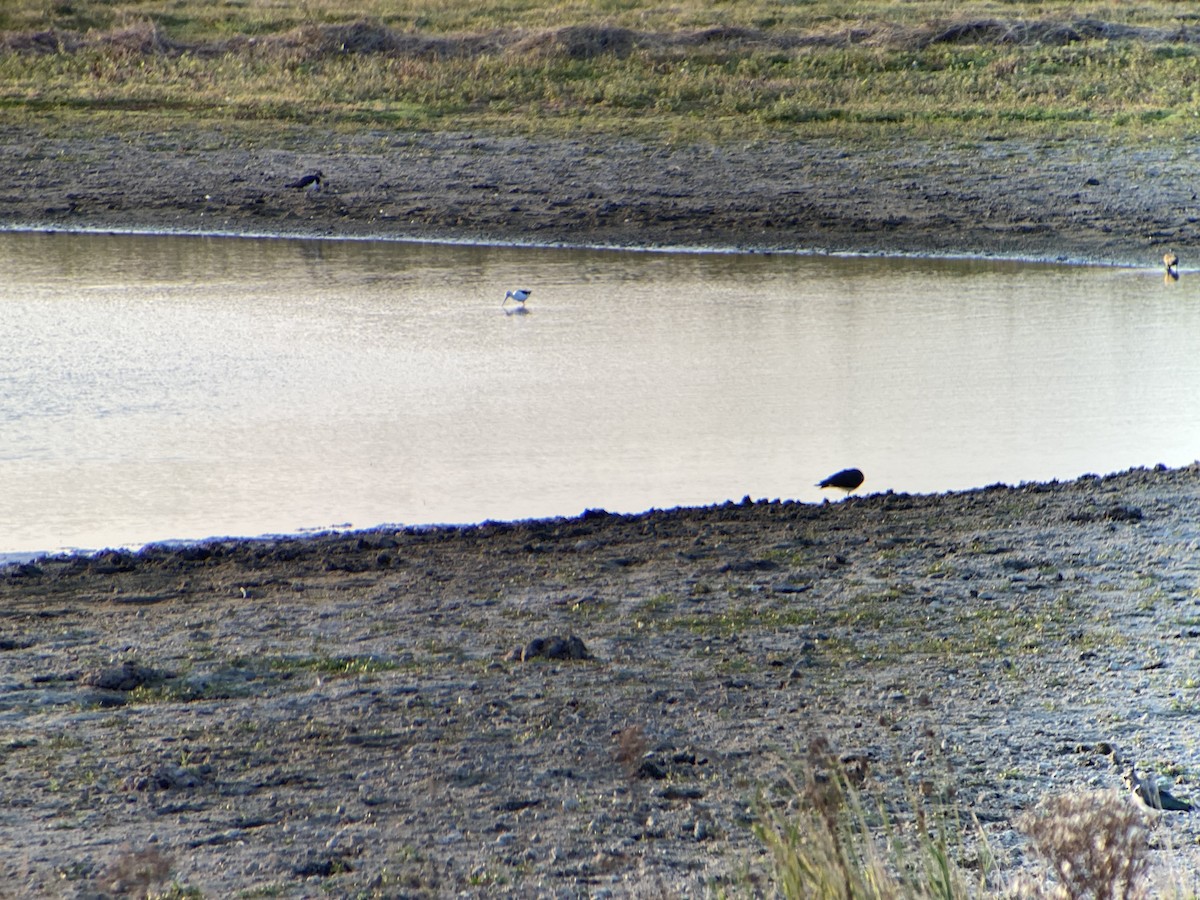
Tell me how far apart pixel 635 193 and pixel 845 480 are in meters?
9.59

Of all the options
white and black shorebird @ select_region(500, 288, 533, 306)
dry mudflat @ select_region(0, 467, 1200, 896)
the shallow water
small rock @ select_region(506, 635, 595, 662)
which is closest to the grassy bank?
the shallow water

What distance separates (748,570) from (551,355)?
5212mm

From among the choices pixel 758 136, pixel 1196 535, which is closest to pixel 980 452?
pixel 1196 535

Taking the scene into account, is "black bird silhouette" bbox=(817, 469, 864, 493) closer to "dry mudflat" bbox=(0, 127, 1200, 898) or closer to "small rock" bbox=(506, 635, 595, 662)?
"dry mudflat" bbox=(0, 127, 1200, 898)

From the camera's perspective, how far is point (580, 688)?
193 inches

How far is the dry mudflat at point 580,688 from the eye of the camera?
3.80 m

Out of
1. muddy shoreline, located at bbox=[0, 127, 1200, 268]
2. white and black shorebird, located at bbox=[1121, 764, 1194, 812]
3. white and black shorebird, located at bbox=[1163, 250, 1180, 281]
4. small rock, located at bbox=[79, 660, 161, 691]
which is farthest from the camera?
muddy shoreline, located at bbox=[0, 127, 1200, 268]

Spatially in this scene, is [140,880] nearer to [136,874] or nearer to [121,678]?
[136,874]

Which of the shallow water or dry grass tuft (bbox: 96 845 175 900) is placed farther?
the shallow water

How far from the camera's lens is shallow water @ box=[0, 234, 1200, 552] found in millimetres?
8125

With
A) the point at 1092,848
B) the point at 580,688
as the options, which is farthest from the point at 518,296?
the point at 1092,848

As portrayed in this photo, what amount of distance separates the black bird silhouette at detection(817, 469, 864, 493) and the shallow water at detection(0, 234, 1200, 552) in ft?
0.45

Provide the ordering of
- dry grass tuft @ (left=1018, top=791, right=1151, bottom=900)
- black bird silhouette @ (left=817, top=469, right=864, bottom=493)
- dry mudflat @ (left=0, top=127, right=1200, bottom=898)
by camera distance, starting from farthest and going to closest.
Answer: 1. black bird silhouette @ (left=817, top=469, right=864, bottom=493)
2. dry mudflat @ (left=0, top=127, right=1200, bottom=898)
3. dry grass tuft @ (left=1018, top=791, right=1151, bottom=900)

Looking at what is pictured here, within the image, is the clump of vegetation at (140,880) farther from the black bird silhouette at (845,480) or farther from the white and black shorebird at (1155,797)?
→ the black bird silhouette at (845,480)
